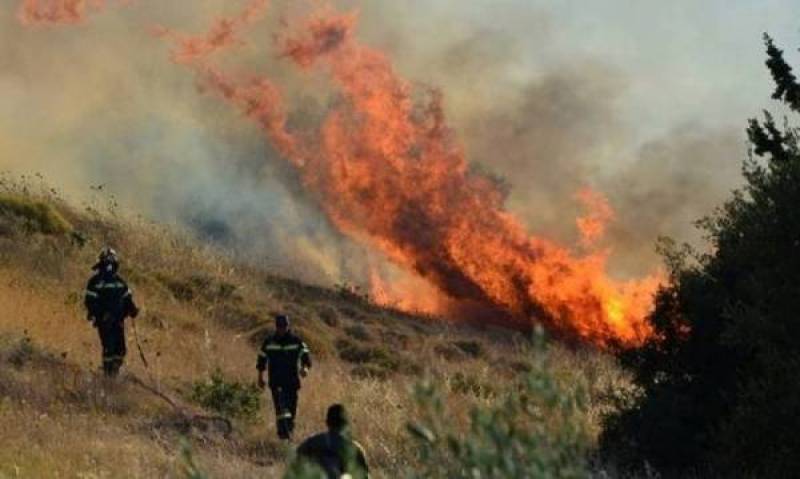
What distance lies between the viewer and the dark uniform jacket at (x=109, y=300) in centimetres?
1916

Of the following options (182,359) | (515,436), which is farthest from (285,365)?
(515,436)

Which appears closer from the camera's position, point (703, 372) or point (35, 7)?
point (703, 372)

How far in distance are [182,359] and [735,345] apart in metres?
12.8

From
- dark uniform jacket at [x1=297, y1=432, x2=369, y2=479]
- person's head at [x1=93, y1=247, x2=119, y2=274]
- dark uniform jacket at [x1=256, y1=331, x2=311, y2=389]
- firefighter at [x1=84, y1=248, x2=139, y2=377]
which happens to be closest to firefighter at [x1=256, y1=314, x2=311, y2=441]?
dark uniform jacket at [x1=256, y1=331, x2=311, y2=389]

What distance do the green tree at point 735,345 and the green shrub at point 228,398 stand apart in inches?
246

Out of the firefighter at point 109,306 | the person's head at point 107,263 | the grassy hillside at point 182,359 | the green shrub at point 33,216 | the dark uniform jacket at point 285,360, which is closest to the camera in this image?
the grassy hillside at point 182,359

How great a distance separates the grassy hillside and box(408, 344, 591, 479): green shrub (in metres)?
0.10

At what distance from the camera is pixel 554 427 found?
4.37 m

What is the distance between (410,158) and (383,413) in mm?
31270

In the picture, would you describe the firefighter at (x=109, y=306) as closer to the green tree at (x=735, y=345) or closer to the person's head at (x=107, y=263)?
the person's head at (x=107, y=263)

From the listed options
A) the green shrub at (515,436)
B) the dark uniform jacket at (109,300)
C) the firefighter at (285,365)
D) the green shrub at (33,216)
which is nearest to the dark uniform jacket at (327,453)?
the green shrub at (515,436)

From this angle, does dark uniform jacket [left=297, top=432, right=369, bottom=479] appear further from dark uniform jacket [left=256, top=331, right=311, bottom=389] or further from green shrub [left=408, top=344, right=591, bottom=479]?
dark uniform jacket [left=256, top=331, right=311, bottom=389]

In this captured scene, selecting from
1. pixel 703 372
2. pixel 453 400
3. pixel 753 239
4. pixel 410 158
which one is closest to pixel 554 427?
pixel 753 239

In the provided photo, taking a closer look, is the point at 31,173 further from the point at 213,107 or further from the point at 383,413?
the point at 383,413
